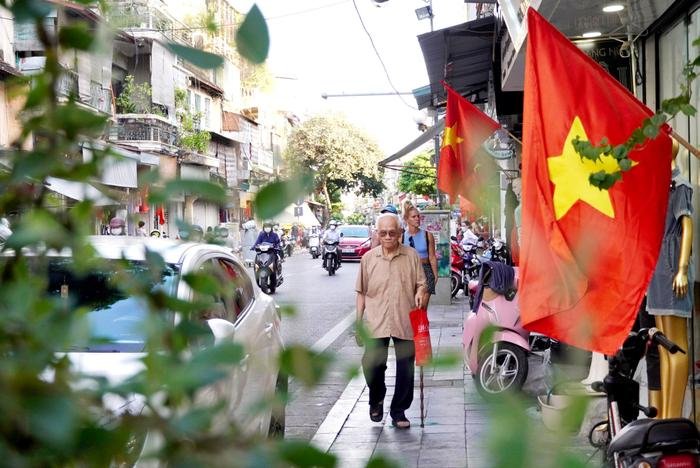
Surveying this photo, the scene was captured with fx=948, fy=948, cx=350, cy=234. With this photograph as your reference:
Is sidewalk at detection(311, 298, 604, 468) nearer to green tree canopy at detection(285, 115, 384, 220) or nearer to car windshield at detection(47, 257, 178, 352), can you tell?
car windshield at detection(47, 257, 178, 352)

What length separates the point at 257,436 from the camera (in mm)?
1051

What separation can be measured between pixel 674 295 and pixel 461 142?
16.9ft

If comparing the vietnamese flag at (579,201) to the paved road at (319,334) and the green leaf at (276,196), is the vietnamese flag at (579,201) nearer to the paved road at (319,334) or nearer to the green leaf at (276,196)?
the paved road at (319,334)

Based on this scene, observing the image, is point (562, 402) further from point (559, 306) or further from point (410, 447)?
point (410, 447)

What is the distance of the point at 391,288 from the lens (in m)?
7.21

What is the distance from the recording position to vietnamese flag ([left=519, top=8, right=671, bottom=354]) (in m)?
4.32

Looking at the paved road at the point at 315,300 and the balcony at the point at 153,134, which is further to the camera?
the balcony at the point at 153,134

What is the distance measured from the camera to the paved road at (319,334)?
1.23 m

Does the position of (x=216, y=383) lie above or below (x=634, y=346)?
above

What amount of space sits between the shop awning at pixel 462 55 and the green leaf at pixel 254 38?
1161 centimetres

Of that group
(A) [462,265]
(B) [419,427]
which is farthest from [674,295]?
(A) [462,265]

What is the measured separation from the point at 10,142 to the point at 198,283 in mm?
331

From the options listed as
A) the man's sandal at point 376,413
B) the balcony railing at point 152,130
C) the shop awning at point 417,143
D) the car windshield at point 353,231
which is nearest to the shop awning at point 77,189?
the man's sandal at point 376,413

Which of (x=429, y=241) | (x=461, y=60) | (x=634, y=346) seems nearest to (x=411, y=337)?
(x=634, y=346)
